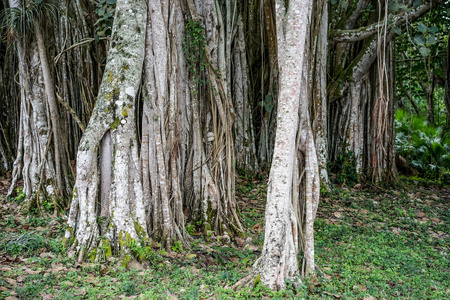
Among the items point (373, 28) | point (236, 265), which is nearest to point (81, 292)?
point (236, 265)

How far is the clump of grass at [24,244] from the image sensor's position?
3.22m

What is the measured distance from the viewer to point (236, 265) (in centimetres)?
→ 347

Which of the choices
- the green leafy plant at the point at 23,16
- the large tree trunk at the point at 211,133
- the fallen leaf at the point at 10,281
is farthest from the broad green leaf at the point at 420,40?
the green leafy plant at the point at 23,16

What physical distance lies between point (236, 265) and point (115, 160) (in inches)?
60.1

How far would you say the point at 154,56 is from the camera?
3.67 meters

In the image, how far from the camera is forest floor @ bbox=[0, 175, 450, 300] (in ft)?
8.95

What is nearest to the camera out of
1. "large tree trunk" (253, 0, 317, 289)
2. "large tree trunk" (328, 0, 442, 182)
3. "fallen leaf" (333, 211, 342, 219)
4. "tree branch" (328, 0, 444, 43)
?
"large tree trunk" (253, 0, 317, 289)

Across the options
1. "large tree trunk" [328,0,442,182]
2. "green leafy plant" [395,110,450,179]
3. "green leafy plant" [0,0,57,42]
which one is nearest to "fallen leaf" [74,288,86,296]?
"green leafy plant" [0,0,57,42]

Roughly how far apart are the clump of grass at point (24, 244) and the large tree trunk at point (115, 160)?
0.25m

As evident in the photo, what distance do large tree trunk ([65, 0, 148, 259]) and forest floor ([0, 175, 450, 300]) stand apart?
0.24 meters

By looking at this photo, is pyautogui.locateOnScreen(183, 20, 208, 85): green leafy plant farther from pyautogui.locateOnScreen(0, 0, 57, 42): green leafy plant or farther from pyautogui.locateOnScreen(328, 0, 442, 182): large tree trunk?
pyautogui.locateOnScreen(328, 0, 442, 182): large tree trunk

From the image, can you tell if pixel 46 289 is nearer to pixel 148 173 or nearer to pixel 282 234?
pixel 148 173

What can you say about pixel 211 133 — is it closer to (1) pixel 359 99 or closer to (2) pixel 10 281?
(2) pixel 10 281

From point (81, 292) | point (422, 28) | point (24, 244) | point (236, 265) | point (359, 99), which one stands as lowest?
point (236, 265)
